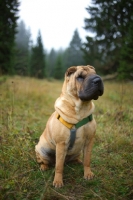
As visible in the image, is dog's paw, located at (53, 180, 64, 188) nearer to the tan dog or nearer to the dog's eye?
the tan dog

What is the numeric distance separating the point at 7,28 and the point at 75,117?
41.1 ft

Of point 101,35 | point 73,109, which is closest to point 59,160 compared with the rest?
point 73,109

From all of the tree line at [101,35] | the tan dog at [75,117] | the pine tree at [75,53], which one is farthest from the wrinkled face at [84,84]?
the pine tree at [75,53]

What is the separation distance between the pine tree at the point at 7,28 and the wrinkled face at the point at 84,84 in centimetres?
1111

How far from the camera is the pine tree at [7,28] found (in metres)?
12.2

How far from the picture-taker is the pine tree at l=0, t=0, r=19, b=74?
12.2 meters

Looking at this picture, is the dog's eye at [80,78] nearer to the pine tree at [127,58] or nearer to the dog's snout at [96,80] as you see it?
the dog's snout at [96,80]

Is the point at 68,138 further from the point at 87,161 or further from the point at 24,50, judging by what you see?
the point at 24,50

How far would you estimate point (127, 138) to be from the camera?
344 cm

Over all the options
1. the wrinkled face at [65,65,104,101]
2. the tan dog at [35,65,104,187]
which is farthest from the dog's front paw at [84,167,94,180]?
the wrinkled face at [65,65,104,101]

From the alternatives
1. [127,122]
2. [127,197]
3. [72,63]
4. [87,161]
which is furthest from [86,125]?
[72,63]

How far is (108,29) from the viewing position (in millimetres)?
13203

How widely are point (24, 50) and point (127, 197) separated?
109 feet

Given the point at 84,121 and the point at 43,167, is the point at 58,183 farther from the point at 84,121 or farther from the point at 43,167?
the point at 84,121
